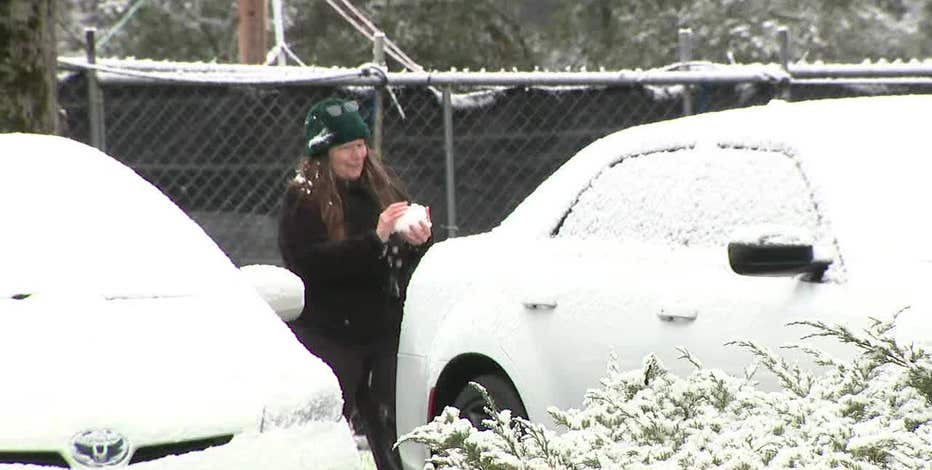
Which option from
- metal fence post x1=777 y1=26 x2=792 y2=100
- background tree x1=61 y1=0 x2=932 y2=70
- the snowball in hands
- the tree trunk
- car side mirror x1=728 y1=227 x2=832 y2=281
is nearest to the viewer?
car side mirror x1=728 y1=227 x2=832 y2=281

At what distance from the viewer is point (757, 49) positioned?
33312mm

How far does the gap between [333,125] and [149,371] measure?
269 centimetres

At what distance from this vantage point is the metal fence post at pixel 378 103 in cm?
979

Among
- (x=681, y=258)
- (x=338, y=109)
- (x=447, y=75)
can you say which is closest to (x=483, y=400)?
(x=681, y=258)

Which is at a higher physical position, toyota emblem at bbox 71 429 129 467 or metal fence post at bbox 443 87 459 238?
metal fence post at bbox 443 87 459 238

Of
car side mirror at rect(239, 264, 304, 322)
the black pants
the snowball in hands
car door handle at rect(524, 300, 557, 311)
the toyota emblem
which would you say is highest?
the snowball in hands

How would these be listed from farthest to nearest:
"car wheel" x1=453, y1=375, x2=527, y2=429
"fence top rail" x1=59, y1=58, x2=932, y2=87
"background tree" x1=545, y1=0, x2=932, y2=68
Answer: "background tree" x1=545, y1=0, x2=932, y2=68 < "fence top rail" x1=59, y1=58, x2=932, y2=87 < "car wheel" x1=453, y1=375, x2=527, y2=429

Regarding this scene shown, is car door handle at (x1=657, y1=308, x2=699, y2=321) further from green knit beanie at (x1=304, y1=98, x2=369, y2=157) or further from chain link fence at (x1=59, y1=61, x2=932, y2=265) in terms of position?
chain link fence at (x1=59, y1=61, x2=932, y2=265)

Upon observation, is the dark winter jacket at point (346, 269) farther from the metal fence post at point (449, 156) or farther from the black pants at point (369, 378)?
the metal fence post at point (449, 156)

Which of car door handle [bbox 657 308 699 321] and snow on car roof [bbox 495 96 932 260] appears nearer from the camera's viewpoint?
snow on car roof [bbox 495 96 932 260]

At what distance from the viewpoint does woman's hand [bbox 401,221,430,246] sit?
7.51 meters

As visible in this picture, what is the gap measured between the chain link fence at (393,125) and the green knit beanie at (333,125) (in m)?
1.68

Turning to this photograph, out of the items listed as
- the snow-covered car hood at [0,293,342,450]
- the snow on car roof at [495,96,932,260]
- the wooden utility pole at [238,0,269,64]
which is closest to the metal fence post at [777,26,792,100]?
the snow on car roof at [495,96,932,260]

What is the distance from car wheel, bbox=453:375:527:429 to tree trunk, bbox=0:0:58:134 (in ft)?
8.65
